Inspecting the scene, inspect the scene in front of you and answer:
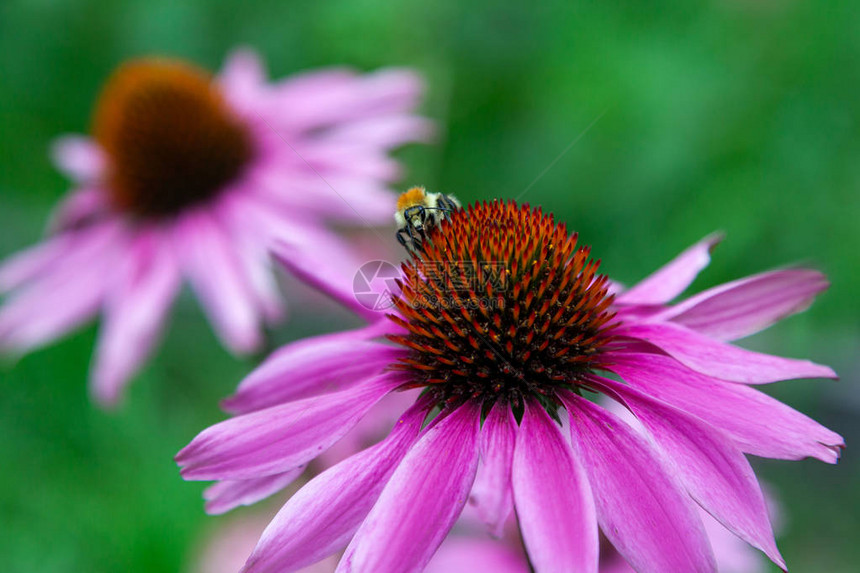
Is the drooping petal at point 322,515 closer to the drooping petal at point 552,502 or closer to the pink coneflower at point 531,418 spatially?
the pink coneflower at point 531,418

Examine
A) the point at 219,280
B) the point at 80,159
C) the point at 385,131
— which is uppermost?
the point at 80,159

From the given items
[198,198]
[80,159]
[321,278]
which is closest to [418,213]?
[321,278]

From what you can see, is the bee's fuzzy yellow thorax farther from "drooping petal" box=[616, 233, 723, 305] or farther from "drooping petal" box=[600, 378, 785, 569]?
"drooping petal" box=[600, 378, 785, 569]

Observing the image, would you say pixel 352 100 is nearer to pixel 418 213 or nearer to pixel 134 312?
pixel 134 312

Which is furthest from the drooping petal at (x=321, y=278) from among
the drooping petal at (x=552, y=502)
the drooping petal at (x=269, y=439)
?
the drooping petal at (x=552, y=502)

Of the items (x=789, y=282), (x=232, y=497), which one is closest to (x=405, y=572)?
(x=232, y=497)

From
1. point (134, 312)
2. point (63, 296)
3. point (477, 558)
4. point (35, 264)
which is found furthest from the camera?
point (35, 264)
